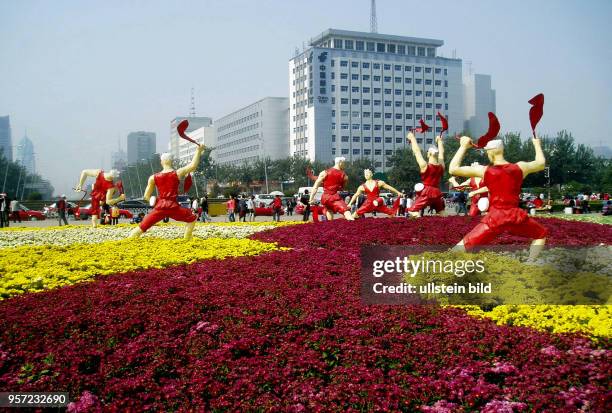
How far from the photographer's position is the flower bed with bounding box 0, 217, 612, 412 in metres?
3.80

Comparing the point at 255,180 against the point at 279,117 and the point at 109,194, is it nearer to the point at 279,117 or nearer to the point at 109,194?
the point at 279,117

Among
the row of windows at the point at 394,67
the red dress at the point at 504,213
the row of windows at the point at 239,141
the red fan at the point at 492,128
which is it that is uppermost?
the row of windows at the point at 394,67

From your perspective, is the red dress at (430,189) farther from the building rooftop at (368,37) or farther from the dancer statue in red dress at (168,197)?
the building rooftop at (368,37)

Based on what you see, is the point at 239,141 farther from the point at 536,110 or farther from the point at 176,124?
the point at 536,110

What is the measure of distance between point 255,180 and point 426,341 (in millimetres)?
71827

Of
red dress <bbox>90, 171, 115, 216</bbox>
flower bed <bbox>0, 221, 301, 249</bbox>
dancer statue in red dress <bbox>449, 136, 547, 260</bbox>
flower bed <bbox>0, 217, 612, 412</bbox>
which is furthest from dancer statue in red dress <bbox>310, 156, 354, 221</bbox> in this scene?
flower bed <bbox>0, 217, 612, 412</bbox>

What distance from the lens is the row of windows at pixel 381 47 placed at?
90562mm

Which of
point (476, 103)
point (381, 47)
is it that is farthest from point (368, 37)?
point (476, 103)

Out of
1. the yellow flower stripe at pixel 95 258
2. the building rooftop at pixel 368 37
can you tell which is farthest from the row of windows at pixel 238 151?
the yellow flower stripe at pixel 95 258

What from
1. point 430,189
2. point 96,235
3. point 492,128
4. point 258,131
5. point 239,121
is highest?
point 239,121

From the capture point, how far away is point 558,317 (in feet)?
16.2

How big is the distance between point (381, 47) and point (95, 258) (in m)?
90.8

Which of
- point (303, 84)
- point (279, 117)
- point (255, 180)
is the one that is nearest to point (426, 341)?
point (255, 180)

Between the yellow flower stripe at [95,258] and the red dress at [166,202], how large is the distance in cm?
44
